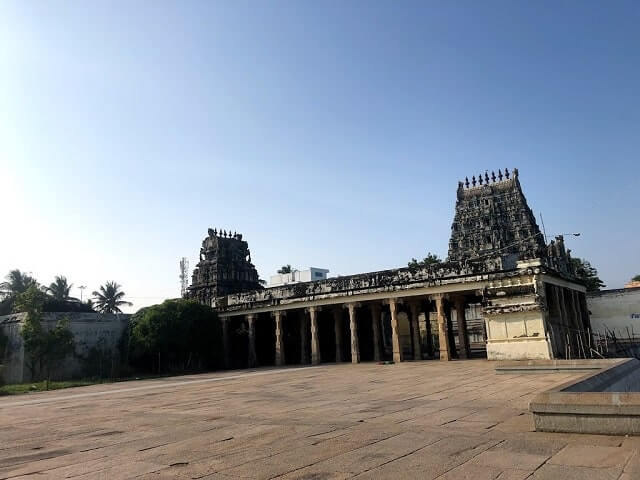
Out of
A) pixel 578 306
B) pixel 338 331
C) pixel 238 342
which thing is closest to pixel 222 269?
pixel 238 342

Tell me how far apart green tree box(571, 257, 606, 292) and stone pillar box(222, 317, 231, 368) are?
35860mm

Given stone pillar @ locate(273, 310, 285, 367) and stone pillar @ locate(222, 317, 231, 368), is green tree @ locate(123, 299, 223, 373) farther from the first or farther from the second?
stone pillar @ locate(273, 310, 285, 367)

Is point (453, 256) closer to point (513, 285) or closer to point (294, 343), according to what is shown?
point (294, 343)

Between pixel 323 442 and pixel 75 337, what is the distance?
94.0 ft

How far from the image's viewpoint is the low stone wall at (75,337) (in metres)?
28.3

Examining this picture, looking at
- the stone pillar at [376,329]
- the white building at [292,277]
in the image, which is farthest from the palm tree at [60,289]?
the stone pillar at [376,329]

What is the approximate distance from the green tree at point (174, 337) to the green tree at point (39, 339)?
417 cm

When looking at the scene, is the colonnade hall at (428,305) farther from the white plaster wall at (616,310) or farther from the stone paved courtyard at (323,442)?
the stone paved courtyard at (323,442)

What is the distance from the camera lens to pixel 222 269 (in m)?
49.6

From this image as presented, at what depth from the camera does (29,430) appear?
920cm

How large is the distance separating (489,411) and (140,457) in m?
5.58

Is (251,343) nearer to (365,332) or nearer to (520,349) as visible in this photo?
(365,332)

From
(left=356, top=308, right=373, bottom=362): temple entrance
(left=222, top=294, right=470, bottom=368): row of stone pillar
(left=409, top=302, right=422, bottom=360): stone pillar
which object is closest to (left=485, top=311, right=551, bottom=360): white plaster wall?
(left=222, top=294, right=470, bottom=368): row of stone pillar

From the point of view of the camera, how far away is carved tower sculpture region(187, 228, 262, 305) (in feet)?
162
